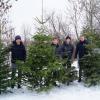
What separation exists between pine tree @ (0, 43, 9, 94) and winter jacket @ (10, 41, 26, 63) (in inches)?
15.9

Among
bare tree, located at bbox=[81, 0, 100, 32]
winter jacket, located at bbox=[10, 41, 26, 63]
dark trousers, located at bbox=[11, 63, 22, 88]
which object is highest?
bare tree, located at bbox=[81, 0, 100, 32]

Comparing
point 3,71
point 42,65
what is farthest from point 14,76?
point 42,65

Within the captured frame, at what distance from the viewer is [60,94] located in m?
→ 11.9

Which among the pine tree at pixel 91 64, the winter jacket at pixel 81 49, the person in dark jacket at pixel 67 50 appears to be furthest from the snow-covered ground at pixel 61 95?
the winter jacket at pixel 81 49

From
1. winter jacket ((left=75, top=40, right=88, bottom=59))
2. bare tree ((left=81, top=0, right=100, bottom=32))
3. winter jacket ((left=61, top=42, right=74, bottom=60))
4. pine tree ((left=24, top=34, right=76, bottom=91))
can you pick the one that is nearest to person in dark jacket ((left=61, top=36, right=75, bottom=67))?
winter jacket ((left=61, top=42, right=74, bottom=60))

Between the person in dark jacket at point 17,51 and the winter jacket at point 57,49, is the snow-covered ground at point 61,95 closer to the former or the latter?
the person in dark jacket at point 17,51

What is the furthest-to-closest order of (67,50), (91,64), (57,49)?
(91,64)
(67,50)
(57,49)

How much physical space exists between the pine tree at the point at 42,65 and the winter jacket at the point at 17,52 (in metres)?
0.35

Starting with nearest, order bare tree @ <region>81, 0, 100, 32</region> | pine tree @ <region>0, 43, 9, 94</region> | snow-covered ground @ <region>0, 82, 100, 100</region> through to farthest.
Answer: snow-covered ground @ <region>0, 82, 100, 100</region> < pine tree @ <region>0, 43, 9, 94</region> < bare tree @ <region>81, 0, 100, 32</region>

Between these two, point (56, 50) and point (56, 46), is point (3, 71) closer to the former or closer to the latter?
point (56, 50)

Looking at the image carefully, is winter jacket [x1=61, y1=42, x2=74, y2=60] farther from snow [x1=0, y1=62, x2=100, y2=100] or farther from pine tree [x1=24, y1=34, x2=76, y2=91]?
snow [x1=0, y1=62, x2=100, y2=100]

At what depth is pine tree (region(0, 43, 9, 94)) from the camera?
38.2ft

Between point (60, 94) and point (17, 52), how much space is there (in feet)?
7.34

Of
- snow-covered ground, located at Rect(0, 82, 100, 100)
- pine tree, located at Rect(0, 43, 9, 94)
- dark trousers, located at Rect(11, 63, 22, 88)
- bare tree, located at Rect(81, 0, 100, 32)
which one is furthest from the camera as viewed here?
bare tree, located at Rect(81, 0, 100, 32)
